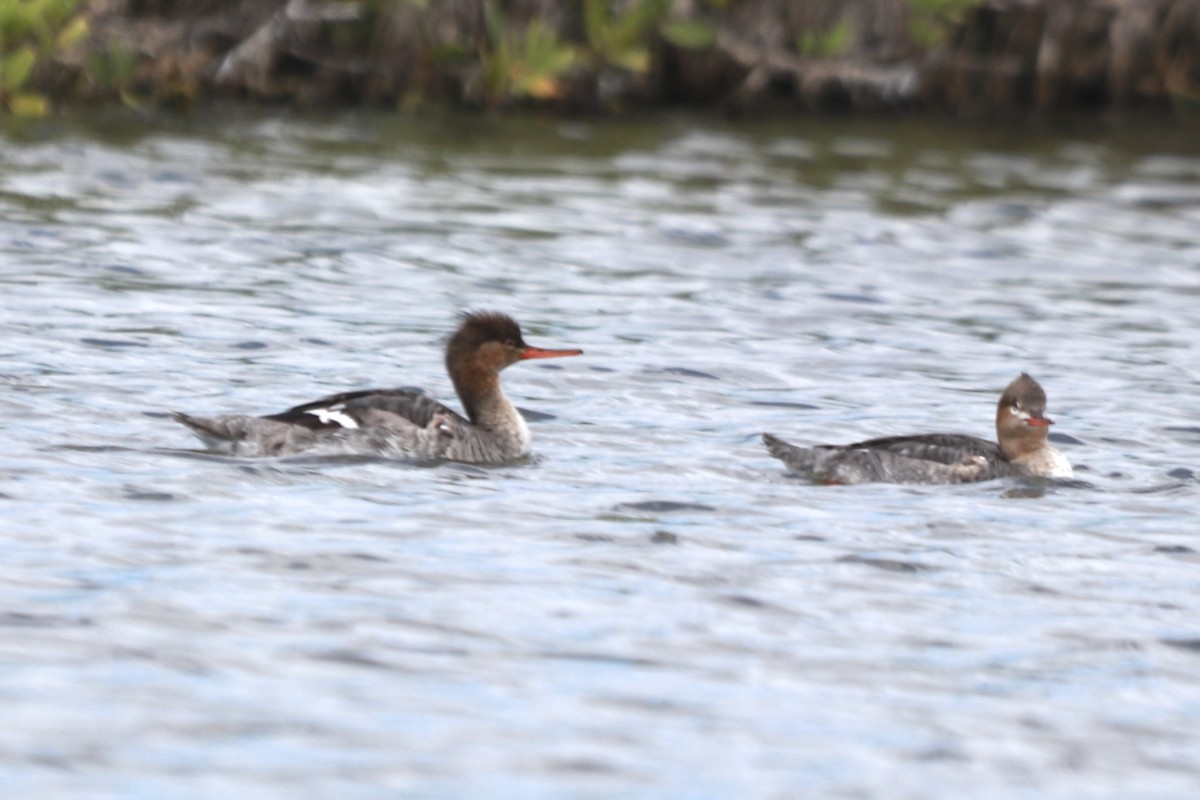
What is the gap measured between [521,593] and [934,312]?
7917mm

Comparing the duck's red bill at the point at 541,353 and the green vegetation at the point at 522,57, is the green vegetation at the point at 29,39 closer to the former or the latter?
the green vegetation at the point at 522,57

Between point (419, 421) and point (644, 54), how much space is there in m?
13.6

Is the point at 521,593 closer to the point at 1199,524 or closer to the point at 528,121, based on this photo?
the point at 1199,524

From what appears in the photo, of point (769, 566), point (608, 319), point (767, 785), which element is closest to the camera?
point (767, 785)

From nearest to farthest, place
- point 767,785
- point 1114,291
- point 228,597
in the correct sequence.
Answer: point 767,785 → point 228,597 → point 1114,291

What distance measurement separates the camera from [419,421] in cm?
996

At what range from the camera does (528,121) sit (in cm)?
2378

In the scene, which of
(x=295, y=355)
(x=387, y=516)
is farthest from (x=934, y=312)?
(x=387, y=516)

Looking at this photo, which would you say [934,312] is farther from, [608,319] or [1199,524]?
[1199,524]

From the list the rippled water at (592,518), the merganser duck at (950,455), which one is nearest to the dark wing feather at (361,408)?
the rippled water at (592,518)

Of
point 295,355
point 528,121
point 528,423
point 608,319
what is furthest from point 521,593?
point 528,121

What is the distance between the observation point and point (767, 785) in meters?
5.83

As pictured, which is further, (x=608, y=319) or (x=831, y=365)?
(x=608, y=319)

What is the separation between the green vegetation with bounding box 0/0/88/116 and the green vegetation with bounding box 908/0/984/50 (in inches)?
318
